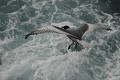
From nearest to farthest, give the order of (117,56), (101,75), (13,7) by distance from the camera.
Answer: (101,75), (117,56), (13,7)

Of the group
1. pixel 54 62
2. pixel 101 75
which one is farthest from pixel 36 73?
pixel 101 75

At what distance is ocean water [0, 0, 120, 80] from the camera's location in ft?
70.3

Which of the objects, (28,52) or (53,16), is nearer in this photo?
(28,52)

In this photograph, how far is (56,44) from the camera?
23859 mm

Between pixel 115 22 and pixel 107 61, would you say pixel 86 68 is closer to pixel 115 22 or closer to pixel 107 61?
pixel 107 61

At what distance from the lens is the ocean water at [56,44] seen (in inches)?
843

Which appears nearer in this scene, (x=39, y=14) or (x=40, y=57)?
(x=40, y=57)

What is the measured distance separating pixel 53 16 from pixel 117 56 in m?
7.98

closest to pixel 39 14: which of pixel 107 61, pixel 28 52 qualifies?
pixel 28 52

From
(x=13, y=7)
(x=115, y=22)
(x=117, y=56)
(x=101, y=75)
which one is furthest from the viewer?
(x=13, y=7)

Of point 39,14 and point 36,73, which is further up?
point 39,14

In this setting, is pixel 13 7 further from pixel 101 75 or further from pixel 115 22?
pixel 101 75

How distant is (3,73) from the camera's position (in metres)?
21.3

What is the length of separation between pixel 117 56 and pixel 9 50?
9.04 meters
